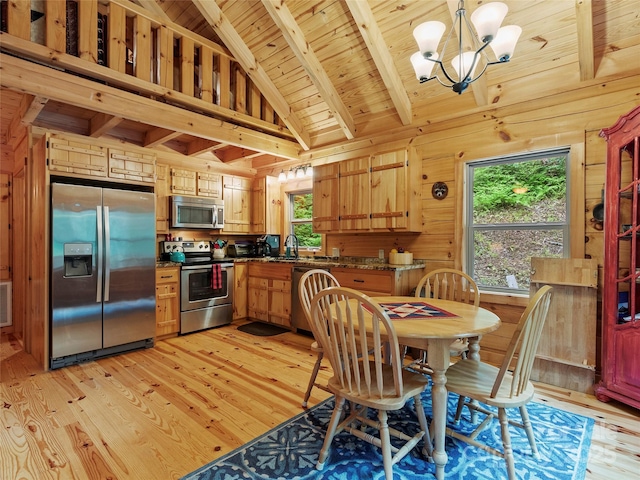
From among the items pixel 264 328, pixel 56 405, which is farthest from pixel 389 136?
pixel 56 405

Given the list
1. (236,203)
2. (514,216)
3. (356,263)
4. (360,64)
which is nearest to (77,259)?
(236,203)

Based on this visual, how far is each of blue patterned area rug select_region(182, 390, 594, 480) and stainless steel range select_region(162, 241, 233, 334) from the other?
247 cm

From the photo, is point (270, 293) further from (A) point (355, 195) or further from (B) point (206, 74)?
(B) point (206, 74)

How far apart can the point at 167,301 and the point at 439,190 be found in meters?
3.36

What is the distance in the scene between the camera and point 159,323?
13.0 ft

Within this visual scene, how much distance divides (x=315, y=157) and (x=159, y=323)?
9.68ft

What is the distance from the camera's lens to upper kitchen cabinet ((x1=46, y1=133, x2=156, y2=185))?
10.4ft

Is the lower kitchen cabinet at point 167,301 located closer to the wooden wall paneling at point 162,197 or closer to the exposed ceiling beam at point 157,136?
the wooden wall paneling at point 162,197

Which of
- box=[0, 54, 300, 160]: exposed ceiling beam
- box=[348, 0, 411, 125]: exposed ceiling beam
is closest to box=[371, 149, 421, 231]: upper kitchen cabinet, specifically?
box=[348, 0, 411, 125]: exposed ceiling beam

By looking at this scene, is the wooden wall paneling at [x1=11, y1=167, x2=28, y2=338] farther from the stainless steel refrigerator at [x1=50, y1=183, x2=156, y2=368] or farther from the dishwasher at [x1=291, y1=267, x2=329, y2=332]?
the dishwasher at [x1=291, y1=267, x2=329, y2=332]

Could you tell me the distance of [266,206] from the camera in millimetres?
5281

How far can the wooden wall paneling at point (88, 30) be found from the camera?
2.92 metres

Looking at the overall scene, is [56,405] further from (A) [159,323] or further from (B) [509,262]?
(B) [509,262]

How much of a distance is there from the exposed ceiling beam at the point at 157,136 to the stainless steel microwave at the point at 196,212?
0.70 m
